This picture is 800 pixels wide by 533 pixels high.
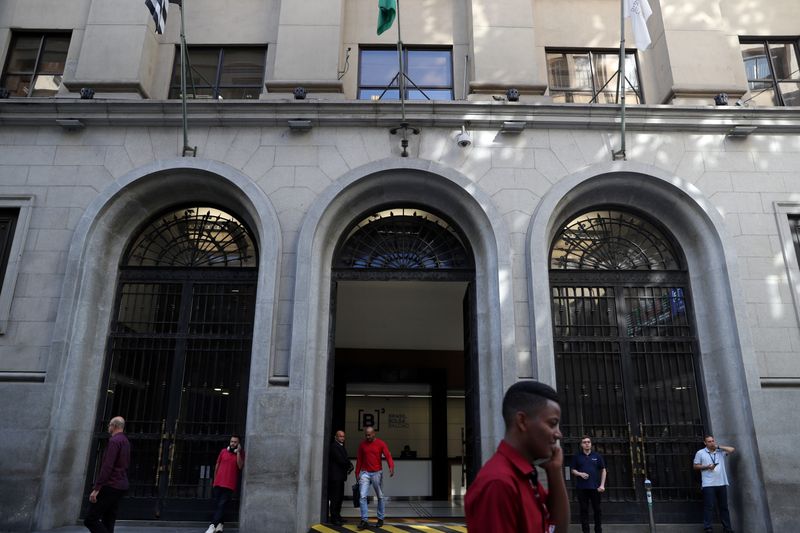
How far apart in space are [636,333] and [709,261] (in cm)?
206

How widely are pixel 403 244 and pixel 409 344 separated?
30.2ft

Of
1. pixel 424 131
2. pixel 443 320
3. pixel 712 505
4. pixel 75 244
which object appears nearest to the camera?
pixel 712 505

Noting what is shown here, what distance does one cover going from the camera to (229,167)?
39.1 feet

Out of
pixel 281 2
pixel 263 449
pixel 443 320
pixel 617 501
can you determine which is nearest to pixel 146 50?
pixel 281 2

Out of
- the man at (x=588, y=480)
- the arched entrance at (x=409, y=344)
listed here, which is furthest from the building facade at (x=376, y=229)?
the man at (x=588, y=480)

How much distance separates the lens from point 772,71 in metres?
13.3

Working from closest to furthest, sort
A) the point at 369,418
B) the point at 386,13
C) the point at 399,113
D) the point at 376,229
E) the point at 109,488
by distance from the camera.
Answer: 1. the point at 109,488
2. the point at 386,13
3. the point at 399,113
4. the point at 376,229
5. the point at 369,418

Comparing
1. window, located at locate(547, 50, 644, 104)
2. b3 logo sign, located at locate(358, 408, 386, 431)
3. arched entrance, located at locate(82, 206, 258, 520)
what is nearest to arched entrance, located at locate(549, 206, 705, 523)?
window, located at locate(547, 50, 644, 104)

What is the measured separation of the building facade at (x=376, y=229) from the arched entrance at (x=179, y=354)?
45mm

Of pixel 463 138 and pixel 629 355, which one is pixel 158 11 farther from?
pixel 629 355

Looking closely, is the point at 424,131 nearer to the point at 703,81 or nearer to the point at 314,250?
the point at 314,250

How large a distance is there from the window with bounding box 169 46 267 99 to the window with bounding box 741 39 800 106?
448 inches

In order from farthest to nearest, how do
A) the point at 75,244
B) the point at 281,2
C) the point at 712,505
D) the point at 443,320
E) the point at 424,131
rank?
the point at 443,320 → the point at 281,2 → the point at 424,131 → the point at 75,244 → the point at 712,505

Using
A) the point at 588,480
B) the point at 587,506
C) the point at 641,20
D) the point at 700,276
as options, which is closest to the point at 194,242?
the point at 588,480
